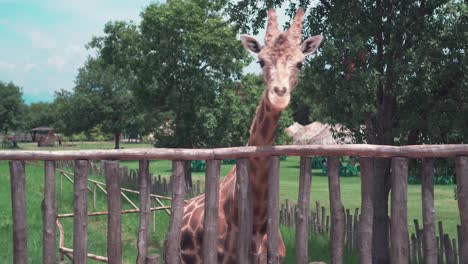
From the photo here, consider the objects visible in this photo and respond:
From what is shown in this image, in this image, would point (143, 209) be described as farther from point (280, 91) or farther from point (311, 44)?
point (311, 44)

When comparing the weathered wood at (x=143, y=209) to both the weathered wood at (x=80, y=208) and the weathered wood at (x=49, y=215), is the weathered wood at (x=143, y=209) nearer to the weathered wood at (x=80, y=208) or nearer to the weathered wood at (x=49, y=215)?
the weathered wood at (x=80, y=208)

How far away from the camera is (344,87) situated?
26.0ft

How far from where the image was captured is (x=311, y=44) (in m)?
3.95

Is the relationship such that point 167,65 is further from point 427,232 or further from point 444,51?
point 427,232

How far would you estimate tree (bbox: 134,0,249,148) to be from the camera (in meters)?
17.3

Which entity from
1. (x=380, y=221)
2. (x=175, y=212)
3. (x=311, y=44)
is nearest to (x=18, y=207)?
(x=175, y=212)

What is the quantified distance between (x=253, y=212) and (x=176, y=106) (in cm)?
1458

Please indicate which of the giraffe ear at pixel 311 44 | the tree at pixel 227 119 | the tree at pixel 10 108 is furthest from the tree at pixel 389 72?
the tree at pixel 10 108

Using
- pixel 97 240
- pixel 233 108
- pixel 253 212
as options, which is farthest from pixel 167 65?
pixel 253 212

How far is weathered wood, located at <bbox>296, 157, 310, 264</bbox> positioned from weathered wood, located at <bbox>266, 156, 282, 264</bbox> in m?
0.16

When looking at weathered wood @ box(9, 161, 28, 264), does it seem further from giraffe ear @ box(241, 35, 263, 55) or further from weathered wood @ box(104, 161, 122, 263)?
giraffe ear @ box(241, 35, 263, 55)

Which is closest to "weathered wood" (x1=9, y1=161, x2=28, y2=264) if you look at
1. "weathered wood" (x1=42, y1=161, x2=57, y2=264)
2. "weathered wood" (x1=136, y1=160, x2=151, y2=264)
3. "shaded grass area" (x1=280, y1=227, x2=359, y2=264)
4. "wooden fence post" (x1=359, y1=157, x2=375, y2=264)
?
"weathered wood" (x1=42, y1=161, x2=57, y2=264)

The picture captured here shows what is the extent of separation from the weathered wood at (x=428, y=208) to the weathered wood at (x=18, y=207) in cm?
293

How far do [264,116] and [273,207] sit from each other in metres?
0.68
